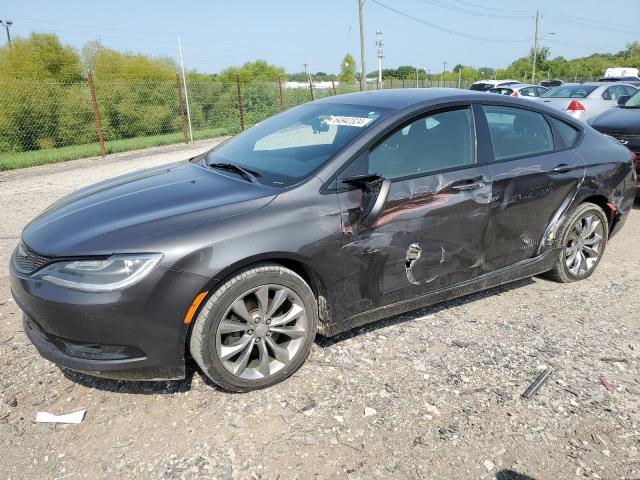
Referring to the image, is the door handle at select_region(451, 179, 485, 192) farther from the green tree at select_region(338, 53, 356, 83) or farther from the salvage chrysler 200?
the green tree at select_region(338, 53, 356, 83)

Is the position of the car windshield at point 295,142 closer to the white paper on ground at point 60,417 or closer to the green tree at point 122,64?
the white paper on ground at point 60,417

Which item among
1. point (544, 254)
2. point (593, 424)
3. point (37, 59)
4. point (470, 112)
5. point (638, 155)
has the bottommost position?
point (593, 424)

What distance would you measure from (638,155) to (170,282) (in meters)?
6.33

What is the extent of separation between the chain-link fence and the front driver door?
11.3 metres

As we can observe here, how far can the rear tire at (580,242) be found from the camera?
405 centimetres

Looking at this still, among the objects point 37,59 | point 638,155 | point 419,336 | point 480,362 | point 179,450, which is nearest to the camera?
point 179,450

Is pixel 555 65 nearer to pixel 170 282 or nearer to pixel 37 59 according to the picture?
pixel 37 59

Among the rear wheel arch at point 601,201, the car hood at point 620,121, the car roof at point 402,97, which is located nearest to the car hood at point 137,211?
the car roof at point 402,97

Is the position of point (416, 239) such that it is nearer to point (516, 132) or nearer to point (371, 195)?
point (371, 195)

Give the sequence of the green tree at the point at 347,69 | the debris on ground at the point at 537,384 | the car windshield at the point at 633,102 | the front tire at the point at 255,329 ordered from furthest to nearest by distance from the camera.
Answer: the green tree at the point at 347,69 → the car windshield at the point at 633,102 → the debris on ground at the point at 537,384 → the front tire at the point at 255,329

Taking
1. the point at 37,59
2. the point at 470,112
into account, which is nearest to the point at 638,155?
the point at 470,112

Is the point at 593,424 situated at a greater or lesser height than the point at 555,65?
lesser

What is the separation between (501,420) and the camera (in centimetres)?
259

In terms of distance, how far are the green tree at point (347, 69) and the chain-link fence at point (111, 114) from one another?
3915cm
